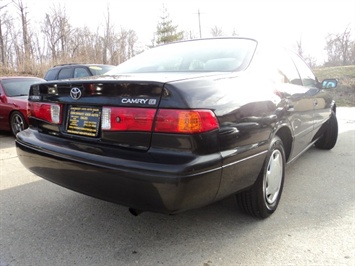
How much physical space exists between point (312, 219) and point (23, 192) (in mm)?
2799

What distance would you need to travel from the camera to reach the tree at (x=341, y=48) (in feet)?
152

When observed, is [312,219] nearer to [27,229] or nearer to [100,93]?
[100,93]

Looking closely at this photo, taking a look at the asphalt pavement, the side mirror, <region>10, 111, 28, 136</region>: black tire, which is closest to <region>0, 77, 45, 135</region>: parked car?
<region>10, 111, 28, 136</region>: black tire

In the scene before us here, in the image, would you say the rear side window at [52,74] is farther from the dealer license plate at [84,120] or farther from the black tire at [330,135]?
the dealer license plate at [84,120]

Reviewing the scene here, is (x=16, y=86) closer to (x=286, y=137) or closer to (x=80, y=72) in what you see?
(x=80, y=72)

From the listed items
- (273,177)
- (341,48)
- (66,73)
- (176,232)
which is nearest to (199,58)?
(273,177)

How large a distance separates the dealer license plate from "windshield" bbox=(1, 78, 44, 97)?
4.91 meters

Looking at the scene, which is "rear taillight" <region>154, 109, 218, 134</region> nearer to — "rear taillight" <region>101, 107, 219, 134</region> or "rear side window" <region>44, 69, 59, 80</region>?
"rear taillight" <region>101, 107, 219, 134</region>

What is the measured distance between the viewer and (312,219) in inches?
101

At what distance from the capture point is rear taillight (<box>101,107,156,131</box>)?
1844 millimetres

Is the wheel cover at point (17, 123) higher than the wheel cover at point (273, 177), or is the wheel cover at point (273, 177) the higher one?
the wheel cover at point (17, 123)

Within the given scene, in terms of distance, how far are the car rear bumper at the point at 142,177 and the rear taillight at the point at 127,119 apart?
0.52 ft

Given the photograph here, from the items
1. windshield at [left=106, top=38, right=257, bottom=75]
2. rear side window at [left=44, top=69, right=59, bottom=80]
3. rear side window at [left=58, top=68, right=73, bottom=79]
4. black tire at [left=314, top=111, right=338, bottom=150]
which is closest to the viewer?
windshield at [left=106, top=38, right=257, bottom=75]

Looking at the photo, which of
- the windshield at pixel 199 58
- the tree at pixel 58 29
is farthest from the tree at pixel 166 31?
the windshield at pixel 199 58
